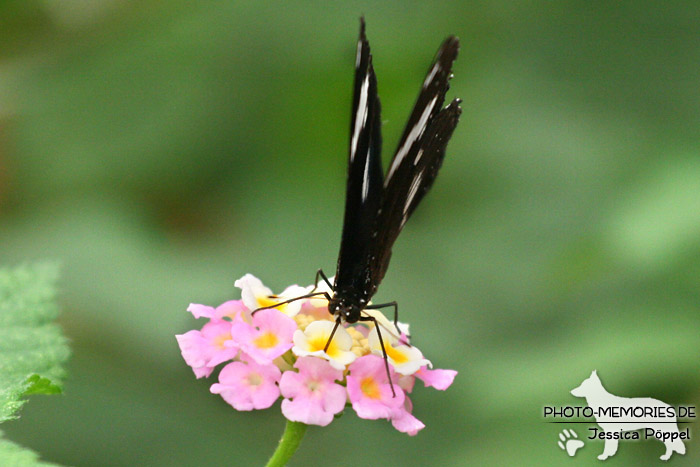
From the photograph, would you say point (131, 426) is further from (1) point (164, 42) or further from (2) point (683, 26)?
(2) point (683, 26)

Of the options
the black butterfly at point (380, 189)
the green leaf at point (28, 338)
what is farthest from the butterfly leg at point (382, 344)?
the green leaf at point (28, 338)

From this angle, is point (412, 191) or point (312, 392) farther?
point (412, 191)

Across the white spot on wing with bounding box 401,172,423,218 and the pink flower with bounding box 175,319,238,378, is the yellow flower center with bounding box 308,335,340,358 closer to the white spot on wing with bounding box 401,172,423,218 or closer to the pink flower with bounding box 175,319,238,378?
the pink flower with bounding box 175,319,238,378

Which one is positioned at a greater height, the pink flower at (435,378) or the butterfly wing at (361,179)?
the butterfly wing at (361,179)

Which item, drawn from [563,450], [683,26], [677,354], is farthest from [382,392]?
[683,26]

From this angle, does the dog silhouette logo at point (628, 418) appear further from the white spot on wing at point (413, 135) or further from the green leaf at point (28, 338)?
the green leaf at point (28, 338)

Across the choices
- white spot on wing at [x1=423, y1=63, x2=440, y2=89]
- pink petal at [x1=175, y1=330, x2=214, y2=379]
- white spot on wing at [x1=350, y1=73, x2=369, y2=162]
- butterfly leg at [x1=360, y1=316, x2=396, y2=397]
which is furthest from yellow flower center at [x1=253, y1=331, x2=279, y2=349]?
white spot on wing at [x1=423, y1=63, x2=440, y2=89]

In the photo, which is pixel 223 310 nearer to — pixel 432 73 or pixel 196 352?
pixel 196 352

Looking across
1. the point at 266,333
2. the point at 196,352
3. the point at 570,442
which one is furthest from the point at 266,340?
the point at 570,442
